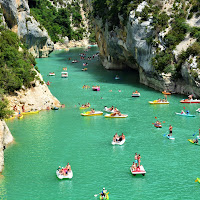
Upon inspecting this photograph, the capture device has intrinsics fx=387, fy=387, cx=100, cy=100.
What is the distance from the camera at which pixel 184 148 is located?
40.8 meters

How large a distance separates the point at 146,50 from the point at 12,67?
25447 millimetres

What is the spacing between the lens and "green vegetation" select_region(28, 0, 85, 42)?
151375 mm

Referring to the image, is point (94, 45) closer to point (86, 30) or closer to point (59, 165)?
point (86, 30)

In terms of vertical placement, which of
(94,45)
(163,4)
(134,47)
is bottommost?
(94,45)

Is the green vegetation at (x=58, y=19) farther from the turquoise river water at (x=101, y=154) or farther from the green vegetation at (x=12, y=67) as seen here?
the turquoise river water at (x=101, y=154)

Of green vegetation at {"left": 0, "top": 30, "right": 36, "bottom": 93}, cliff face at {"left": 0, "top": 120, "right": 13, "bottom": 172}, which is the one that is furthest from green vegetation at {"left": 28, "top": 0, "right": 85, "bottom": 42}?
cliff face at {"left": 0, "top": 120, "right": 13, "bottom": 172}

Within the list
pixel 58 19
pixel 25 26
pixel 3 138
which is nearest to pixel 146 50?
pixel 3 138

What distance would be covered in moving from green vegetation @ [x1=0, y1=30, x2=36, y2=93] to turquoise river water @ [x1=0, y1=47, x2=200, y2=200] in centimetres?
528

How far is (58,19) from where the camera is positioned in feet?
552

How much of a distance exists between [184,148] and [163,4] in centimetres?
3986

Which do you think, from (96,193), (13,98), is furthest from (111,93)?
(96,193)

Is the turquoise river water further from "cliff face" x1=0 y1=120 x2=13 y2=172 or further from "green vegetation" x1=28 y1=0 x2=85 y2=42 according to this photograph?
"green vegetation" x1=28 y1=0 x2=85 y2=42

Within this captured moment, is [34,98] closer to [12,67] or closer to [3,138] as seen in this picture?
[12,67]

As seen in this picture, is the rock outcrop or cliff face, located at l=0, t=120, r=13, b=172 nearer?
cliff face, located at l=0, t=120, r=13, b=172
